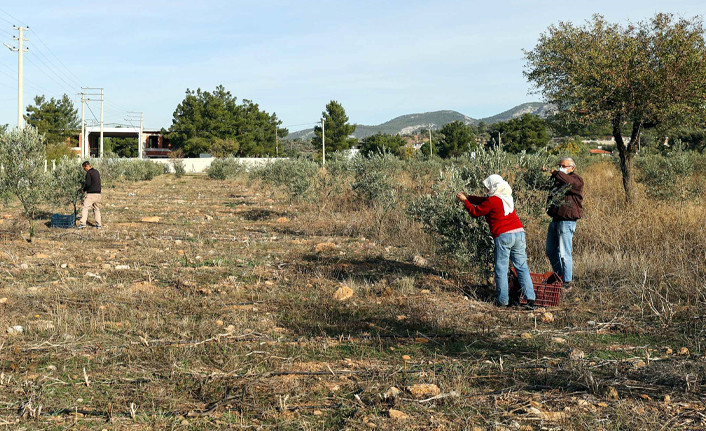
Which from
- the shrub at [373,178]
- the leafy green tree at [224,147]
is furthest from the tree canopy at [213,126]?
the shrub at [373,178]

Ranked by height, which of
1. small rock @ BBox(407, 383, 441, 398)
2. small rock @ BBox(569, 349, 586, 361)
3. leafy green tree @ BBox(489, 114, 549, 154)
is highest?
leafy green tree @ BBox(489, 114, 549, 154)

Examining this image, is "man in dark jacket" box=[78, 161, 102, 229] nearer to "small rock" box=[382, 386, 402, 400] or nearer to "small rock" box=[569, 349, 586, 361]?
"small rock" box=[382, 386, 402, 400]

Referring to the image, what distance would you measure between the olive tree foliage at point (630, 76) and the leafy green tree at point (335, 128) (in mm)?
64986

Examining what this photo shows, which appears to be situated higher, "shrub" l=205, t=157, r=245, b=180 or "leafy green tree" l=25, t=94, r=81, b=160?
"leafy green tree" l=25, t=94, r=81, b=160

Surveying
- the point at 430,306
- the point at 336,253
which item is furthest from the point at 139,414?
the point at 336,253

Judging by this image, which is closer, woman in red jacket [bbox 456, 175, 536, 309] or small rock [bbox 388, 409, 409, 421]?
small rock [bbox 388, 409, 409, 421]

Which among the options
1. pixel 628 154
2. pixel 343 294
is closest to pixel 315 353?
pixel 343 294

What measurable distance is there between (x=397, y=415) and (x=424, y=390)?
1.53 feet

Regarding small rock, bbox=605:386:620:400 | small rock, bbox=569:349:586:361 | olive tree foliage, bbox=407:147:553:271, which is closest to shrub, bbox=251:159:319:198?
olive tree foliage, bbox=407:147:553:271

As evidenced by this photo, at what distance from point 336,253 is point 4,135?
25.3 ft

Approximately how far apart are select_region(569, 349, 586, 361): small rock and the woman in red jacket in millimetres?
1782

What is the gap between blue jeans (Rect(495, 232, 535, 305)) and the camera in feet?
22.9

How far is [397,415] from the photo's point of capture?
12.8 ft

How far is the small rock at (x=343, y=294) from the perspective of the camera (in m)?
7.48
